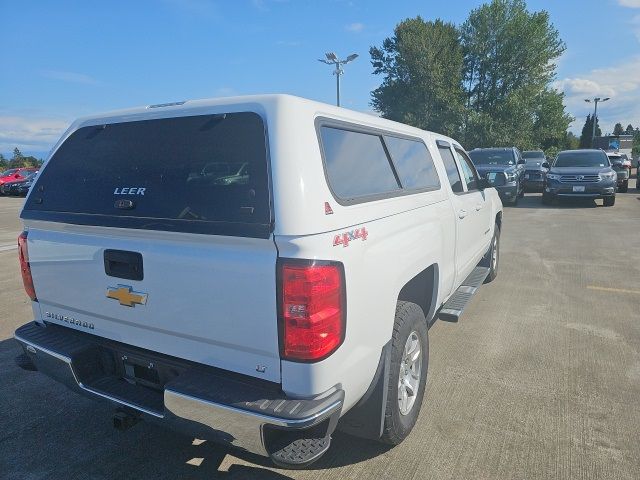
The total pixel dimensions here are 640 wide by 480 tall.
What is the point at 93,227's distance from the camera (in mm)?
2445

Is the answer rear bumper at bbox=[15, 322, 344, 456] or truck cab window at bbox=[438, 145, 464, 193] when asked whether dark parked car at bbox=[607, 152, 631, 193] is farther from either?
rear bumper at bbox=[15, 322, 344, 456]

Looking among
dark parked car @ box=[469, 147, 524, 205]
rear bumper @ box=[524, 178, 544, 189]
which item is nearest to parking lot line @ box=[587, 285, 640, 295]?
dark parked car @ box=[469, 147, 524, 205]

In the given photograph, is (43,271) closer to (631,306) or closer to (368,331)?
(368,331)

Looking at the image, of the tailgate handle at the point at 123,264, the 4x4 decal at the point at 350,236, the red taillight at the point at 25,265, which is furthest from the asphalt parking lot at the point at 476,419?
the 4x4 decal at the point at 350,236

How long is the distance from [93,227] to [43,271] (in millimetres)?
576

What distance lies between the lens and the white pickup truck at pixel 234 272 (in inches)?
77.3

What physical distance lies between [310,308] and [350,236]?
42 cm

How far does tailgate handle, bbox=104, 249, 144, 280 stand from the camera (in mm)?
2277

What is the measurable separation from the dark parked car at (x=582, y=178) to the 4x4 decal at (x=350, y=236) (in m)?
14.2

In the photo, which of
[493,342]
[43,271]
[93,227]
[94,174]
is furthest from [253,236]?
[493,342]

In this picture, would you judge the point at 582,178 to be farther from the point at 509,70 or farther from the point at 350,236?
the point at 509,70

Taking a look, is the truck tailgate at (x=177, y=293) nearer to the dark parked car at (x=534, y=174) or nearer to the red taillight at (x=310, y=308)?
the red taillight at (x=310, y=308)

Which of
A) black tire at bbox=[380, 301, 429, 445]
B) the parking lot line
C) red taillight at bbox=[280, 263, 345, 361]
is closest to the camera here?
red taillight at bbox=[280, 263, 345, 361]

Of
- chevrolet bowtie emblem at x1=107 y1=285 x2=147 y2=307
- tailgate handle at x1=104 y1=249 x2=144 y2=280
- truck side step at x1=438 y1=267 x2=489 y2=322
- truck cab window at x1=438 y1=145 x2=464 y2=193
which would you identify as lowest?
truck side step at x1=438 y1=267 x2=489 y2=322
